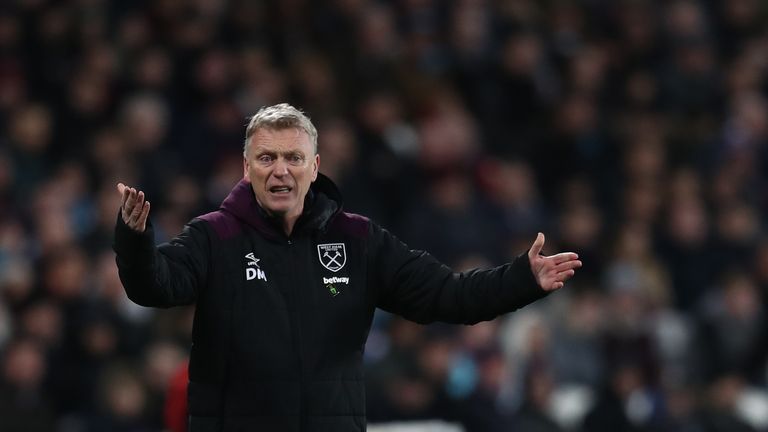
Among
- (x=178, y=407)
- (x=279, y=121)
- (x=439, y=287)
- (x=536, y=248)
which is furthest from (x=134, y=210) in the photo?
(x=178, y=407)

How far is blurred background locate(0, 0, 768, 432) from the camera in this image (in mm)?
10977

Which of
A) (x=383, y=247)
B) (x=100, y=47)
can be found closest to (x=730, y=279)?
(x=100, y=47)

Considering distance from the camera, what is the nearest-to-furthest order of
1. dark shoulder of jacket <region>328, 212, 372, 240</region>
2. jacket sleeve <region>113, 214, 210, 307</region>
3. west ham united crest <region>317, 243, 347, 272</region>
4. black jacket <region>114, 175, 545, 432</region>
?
jacket sleeve <region>113, 214, 210, 307</region> < black jacket <region>114, 175, 545, 432</region> < west ham united crest <region>317, 243, 347, 272</region> < dark shoulder of jacket <region>328, 212, 372, 240</region>

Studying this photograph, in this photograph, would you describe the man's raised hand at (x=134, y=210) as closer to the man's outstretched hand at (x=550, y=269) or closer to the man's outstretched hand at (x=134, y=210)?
the man's outstretched hand at (x=134, y=210)

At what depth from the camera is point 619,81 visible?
587 inches

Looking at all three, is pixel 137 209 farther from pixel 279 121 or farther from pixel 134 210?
pixel 279 121

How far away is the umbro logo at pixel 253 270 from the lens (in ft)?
17.9

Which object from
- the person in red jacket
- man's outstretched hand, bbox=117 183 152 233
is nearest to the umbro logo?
man's outstretched hand, bbox=117 183 152 233

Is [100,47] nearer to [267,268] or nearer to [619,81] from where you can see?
[619,81]

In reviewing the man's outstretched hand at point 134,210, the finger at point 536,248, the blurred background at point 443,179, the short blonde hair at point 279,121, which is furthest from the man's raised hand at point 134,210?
the blurred background at point 443,179

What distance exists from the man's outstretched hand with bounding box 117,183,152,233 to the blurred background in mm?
5724

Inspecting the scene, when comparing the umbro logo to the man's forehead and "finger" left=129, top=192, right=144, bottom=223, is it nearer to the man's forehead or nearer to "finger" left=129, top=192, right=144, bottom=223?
the man's forehead

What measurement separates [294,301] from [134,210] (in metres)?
0.70

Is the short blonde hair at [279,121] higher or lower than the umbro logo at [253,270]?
higher
